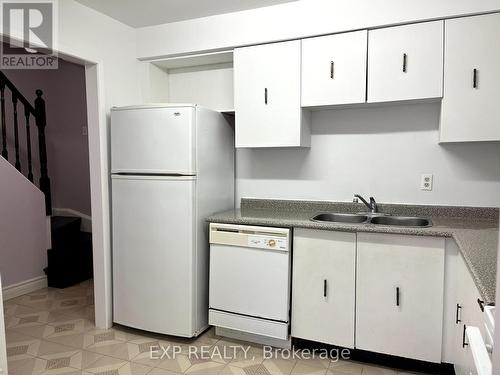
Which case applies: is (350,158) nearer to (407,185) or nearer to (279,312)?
(407,185)

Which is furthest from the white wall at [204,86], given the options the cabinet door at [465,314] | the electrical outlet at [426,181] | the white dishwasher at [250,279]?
the cabinet door at [465,314]

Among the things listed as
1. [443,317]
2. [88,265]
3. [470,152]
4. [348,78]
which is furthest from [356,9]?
[88,265]

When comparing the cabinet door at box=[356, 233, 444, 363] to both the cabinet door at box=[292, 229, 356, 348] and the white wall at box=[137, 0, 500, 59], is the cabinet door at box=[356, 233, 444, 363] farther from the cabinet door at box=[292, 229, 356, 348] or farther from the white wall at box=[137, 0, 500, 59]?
the white wall at box=[137, 0, 500, 59]

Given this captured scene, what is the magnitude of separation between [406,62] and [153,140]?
1.67 m

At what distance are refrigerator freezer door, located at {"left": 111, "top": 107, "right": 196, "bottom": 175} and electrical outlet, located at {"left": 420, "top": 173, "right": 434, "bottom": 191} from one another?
5.09 feet

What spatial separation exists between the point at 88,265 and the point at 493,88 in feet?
12.6

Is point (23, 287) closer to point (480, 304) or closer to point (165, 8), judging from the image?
point (165, 8)

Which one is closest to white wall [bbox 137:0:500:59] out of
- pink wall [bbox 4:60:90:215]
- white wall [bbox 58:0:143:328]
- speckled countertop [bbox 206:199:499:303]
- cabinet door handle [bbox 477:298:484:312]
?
white wall [bbox 58:0:143:328]

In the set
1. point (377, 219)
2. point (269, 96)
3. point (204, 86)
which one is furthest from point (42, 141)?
point (377, 219)

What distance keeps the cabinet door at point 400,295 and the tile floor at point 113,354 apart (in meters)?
0.23

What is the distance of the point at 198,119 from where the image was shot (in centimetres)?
237

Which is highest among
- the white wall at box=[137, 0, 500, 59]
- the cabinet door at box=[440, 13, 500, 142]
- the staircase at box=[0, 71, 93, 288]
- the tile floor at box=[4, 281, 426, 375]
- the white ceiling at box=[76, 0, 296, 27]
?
the white ceiling at box=[76, 0, 296, 27]

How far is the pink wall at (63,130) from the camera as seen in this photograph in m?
4.31

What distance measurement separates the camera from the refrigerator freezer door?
2320 mm
